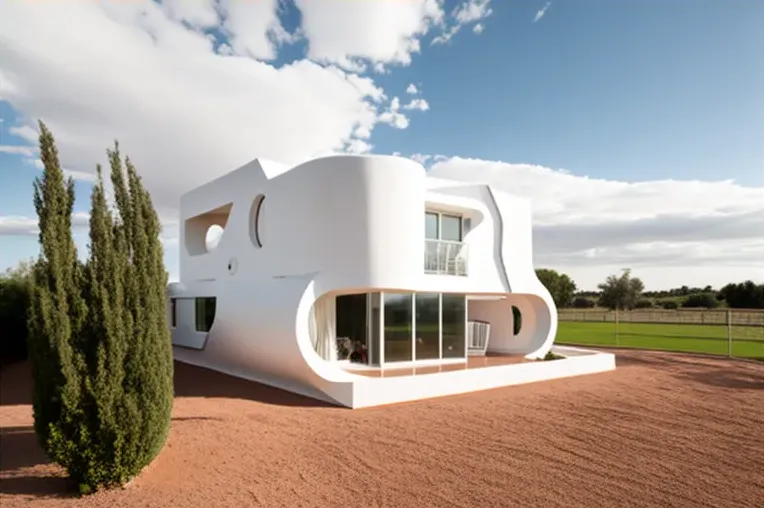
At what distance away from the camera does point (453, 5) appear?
11523 millimetres

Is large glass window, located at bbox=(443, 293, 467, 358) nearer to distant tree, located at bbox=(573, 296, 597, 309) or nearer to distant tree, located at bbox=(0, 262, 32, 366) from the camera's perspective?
distant tree, located at bbox=(0, 262, 32, 366)

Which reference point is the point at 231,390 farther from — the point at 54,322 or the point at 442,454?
the point at 54,322

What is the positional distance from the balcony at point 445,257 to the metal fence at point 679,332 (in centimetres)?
1296

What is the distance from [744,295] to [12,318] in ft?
218

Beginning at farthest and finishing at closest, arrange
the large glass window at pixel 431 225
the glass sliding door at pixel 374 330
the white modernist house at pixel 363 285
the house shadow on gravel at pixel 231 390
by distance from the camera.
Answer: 1. the large glass window at pixel 431 225
2. the glass sliding door at pixel 374 330
3. the white modernist house at pixel 363 285
4. the house shadow on gravel at pixel 231 390

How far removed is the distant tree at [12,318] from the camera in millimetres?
17828

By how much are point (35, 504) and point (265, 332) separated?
6625 millimetres

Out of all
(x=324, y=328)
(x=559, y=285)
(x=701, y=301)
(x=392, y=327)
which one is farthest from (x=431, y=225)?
(x=701, y=301)

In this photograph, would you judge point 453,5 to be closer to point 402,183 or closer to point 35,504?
point 402,183

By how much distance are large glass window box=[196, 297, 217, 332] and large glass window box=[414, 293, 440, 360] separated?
7.08 meters

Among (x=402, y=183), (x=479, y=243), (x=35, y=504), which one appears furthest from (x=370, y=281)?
(x=35, y=504)

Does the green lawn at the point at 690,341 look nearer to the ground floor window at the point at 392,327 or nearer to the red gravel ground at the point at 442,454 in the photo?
the red gravel ground at the point at 442,454

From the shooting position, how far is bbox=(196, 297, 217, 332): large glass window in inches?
648

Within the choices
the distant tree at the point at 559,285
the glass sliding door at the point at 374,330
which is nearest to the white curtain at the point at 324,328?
the glass sliding door at the point at 374,330
